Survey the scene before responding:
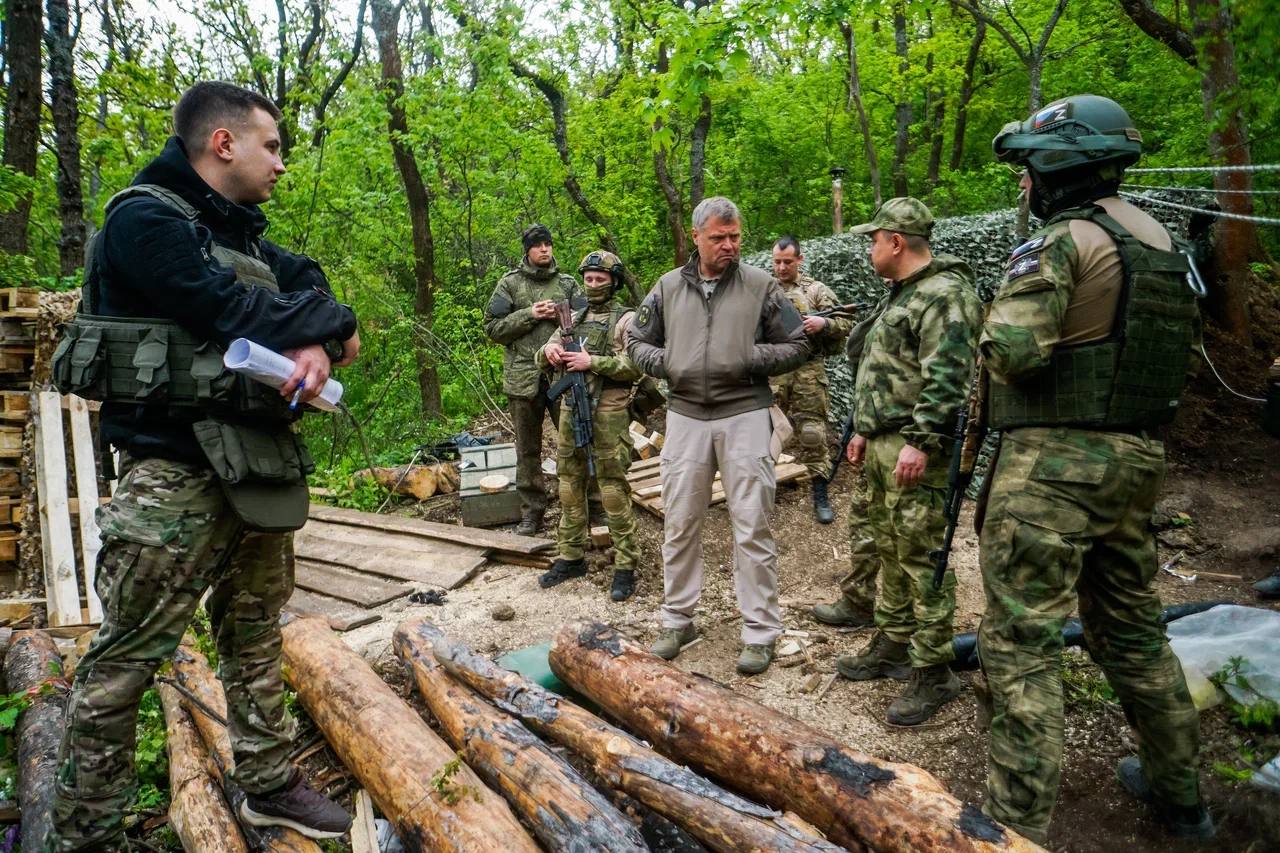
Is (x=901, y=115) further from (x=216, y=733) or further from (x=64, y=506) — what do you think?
(x=216, y=733)

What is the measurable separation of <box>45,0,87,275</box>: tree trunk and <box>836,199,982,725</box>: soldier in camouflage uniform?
27.5ft

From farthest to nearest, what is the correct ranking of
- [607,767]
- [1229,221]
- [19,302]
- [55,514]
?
[1229,221] → [19,302] → [55,514] → [607,767]

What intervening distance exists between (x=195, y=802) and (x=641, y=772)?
1792 mm

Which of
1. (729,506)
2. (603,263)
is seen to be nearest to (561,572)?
(729,506)

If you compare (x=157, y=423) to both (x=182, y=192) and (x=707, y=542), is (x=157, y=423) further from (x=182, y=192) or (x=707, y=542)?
(x=707, y=542)

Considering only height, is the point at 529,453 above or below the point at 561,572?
above

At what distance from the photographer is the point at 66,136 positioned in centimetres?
770

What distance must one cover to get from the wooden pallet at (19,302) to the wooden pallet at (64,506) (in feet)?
2.30

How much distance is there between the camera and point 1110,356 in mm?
2461

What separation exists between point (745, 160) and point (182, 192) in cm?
1523

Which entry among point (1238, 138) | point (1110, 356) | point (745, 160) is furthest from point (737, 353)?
point (745, 160)

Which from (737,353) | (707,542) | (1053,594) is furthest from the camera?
(707,542)

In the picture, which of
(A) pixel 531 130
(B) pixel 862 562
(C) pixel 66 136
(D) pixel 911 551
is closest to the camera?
(D) pixel 911 551

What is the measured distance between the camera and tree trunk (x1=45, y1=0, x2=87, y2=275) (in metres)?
7.65
